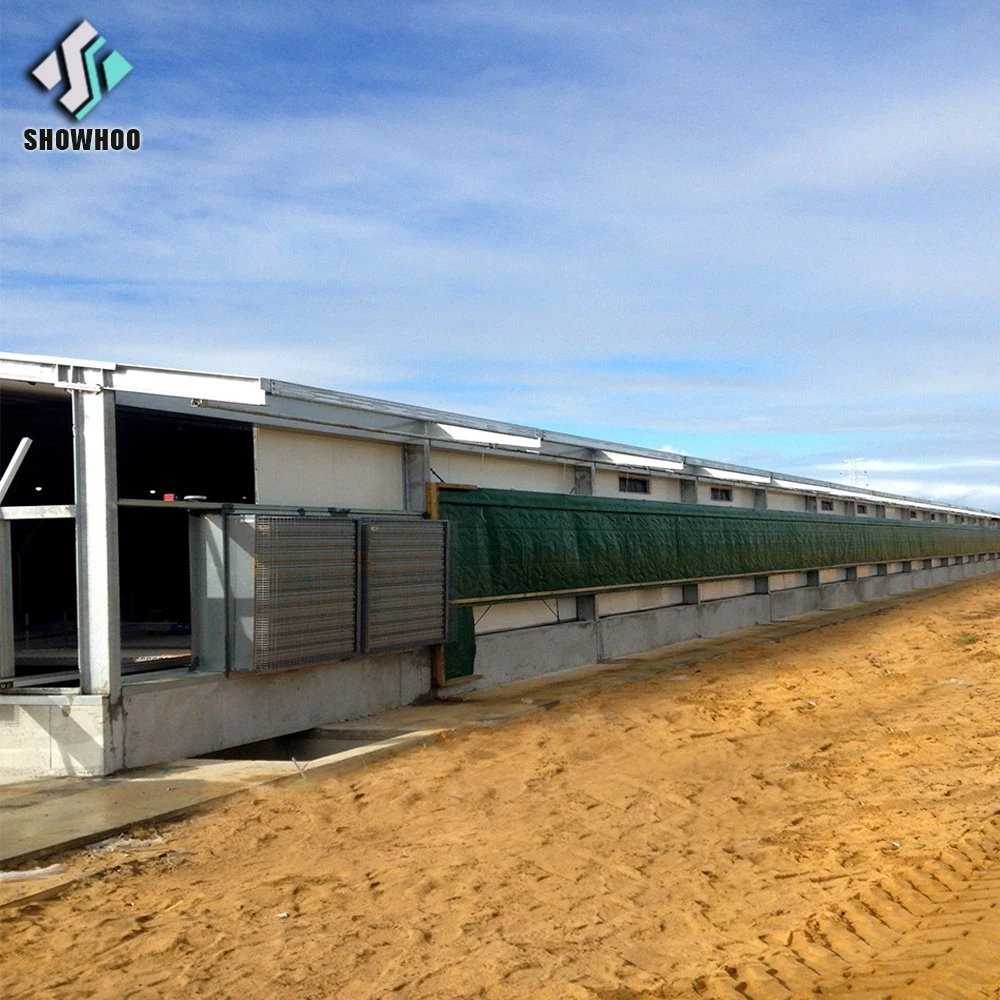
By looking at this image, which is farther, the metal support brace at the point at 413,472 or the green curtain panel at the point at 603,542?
the green curtain panel at the point at 603,542

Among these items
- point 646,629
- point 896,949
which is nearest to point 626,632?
point 646,629

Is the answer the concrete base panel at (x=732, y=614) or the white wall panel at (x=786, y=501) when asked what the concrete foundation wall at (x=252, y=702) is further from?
the white wall panel at (x=786, y=501)

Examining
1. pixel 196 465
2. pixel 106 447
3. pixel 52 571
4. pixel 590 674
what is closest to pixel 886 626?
pixel 590 674

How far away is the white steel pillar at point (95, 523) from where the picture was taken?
9.06 meters

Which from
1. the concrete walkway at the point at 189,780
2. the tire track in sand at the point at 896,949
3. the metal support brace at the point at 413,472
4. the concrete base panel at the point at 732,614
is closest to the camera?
the tire track in sand at the point at 896,949

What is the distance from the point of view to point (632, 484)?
20.8 metres

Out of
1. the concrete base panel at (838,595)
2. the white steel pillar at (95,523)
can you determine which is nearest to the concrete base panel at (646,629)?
the concrete base panel at (838,595)

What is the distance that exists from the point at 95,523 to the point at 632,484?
13.2 meters

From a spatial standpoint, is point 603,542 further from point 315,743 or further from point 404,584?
point 315,743

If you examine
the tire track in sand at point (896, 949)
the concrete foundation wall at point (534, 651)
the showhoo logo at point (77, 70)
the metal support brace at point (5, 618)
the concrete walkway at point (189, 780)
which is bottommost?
the tire track in sand at point (896, 949)

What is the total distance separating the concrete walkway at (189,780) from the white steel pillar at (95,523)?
0.98 metres

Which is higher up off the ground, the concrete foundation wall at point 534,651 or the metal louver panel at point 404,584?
the metal louver panel at point 404,584

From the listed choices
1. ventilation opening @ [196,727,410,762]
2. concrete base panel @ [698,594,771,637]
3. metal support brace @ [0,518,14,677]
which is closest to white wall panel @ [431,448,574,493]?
ventilation opening @ [196,727,410,762]

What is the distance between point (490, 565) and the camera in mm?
14562
